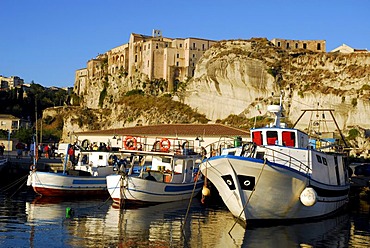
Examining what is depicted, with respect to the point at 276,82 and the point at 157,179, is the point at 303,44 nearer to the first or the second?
the point at 276,82

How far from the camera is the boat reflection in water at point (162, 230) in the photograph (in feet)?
67.3

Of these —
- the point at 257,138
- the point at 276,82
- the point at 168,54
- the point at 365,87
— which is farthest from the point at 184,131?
the point at 168,54

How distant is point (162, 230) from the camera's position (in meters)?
23.1

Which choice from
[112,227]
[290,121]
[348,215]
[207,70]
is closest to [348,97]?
[290,121]

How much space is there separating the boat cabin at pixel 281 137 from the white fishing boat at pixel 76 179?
1274cm

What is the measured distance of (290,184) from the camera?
945 inches

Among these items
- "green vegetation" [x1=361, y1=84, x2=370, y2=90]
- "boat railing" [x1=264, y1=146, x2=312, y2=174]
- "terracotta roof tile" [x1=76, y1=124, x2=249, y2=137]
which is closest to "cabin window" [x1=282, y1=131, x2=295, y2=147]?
"boat railing" [x1=264, y1=146, x2=312, y2=174]

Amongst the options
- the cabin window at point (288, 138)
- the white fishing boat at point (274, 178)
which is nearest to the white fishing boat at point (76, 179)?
the white fishing boat at point (274, 178)

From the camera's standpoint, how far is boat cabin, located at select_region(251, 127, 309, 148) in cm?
2750

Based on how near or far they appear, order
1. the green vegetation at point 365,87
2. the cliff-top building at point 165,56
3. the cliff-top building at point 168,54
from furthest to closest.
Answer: the cliff-top building at point 165,56, the cliff-top building at point 168,54, the green vegetation at point 365,87

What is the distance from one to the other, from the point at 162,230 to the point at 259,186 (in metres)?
4.80

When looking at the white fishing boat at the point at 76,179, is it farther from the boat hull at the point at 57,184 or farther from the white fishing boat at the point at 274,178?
the white fishing boat at the point at 274,178

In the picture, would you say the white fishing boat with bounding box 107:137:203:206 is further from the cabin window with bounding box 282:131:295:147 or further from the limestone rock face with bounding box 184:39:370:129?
the limestone rock face with bounding box 184:39:370:129

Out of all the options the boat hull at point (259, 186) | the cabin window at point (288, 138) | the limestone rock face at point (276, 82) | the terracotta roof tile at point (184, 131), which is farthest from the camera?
the limestone rock face at point (276, 82)
